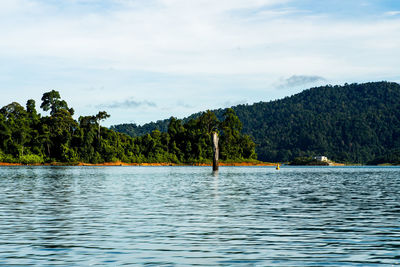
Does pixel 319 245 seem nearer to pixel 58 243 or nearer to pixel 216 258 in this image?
pixel 216 258

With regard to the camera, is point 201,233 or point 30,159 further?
point 30,159

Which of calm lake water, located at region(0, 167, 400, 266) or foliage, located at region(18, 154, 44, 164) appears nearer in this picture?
calm lake water, located at region(0, 167, 400, 266)

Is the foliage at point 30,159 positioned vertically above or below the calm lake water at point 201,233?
above

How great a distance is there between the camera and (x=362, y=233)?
21734 millimetres

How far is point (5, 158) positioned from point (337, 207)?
174m

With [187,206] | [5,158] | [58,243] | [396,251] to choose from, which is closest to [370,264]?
[396,251]

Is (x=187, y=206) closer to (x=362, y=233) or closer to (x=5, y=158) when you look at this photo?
(x=362, y=233)

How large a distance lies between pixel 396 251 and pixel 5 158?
613 feet

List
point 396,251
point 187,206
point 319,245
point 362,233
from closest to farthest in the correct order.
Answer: point 396,251 → point 319,245 → point 362,233 → point 187,206

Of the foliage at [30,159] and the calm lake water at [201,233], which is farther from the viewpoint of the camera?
the foliage at [30,159]

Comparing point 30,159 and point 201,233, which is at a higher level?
point 30,159

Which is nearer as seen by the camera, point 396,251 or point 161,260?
point 161,260

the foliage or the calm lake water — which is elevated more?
the foliage

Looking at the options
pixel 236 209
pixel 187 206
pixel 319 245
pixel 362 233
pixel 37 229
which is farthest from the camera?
pixel 187 206
